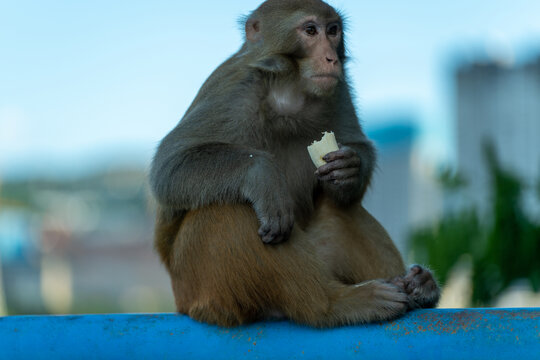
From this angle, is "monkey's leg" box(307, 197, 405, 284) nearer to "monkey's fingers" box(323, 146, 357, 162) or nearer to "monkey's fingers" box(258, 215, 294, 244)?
"monkey's fingers" box(323, 146, 357, 162)

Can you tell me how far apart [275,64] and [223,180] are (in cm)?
85

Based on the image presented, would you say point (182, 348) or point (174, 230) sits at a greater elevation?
point (174, 230)

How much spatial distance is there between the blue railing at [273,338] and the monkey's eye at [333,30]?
182 centimetres

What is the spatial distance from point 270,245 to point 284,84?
108 cm

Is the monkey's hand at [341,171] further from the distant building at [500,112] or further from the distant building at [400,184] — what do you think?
the distant building at [400,184]

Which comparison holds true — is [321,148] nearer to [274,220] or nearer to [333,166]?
[333,166]

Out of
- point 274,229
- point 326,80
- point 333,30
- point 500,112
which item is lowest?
point 500,112

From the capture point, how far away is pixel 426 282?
12.8 feet

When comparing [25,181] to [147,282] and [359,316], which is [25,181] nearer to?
[147,282]

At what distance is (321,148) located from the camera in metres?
4.01

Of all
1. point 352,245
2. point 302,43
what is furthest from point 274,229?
point 302,43

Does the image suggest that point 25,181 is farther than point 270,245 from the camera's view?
Yes

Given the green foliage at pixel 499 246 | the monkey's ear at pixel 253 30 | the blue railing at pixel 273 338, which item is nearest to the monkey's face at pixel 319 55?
the monkey's ear at pixel 253 30

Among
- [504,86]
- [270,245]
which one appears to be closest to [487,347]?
[270,245]
